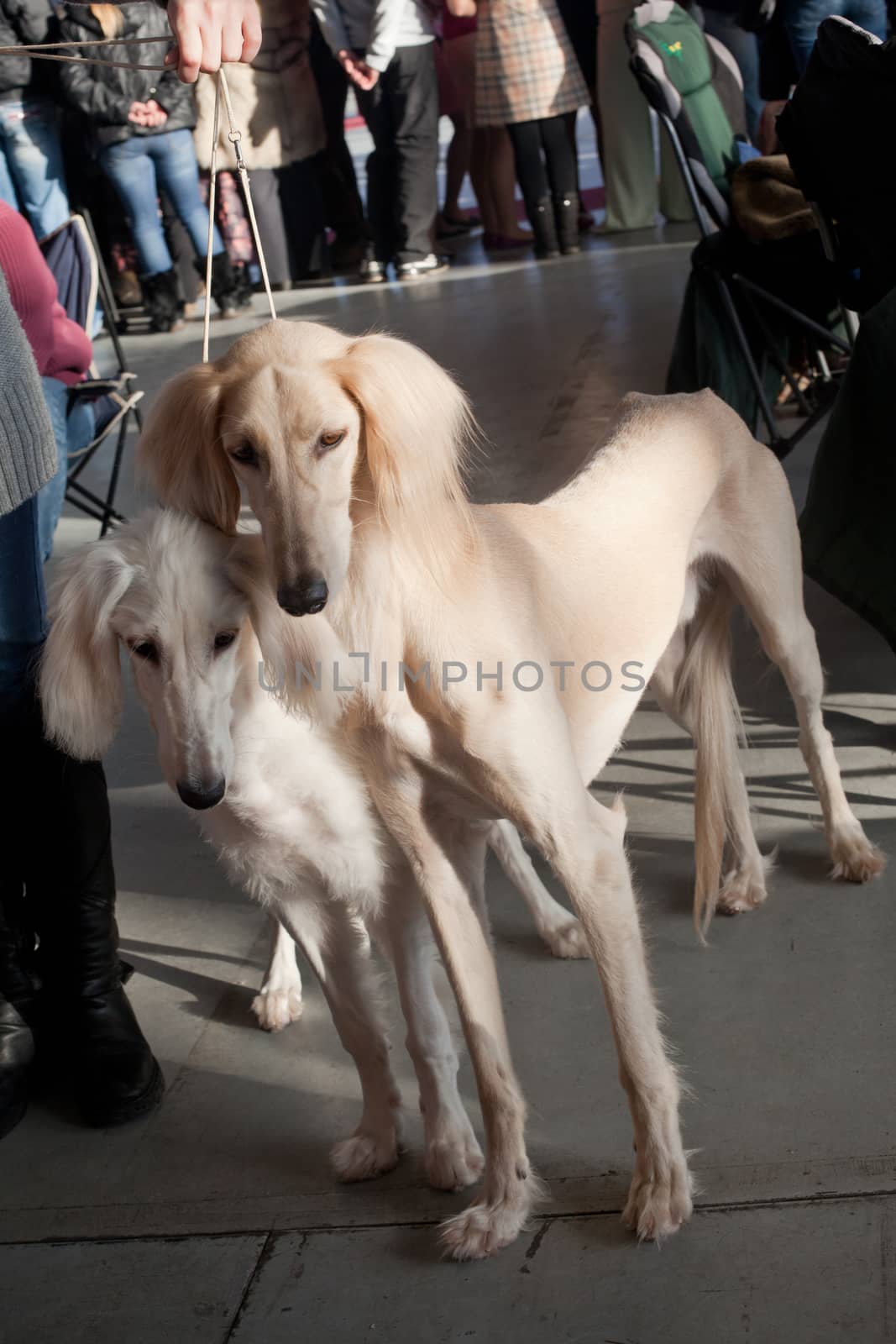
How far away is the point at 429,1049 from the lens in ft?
6.20

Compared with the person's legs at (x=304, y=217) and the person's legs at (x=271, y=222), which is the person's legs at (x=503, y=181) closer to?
the person's legs at (x=304, y=217)

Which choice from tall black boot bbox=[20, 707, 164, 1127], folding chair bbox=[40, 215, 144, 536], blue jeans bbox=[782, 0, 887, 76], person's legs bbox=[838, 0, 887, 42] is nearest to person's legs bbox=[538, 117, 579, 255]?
blue jeans bbox=[782, 0, 887, 76]

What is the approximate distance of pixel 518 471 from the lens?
4633mm

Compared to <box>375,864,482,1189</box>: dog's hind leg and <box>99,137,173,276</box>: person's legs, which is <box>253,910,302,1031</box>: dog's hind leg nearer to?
<box>375,864,482,1189</box>: dog's hind leg

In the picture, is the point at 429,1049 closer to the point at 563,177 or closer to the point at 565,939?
the point at 565,939

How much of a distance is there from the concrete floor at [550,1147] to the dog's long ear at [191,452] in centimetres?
99

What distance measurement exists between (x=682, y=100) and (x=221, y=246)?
15.5 feet

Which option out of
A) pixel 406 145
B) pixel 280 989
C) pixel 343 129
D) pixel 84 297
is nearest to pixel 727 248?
pixel 84 297

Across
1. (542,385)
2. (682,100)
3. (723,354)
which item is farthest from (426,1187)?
(542,385)

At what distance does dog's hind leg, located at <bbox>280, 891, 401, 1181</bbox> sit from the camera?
1896 millimetres

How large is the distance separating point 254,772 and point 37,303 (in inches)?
60.3

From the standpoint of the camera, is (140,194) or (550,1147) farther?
(140,194)

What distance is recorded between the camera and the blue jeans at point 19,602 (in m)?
2.00

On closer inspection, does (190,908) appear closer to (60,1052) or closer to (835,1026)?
(60,1052)
